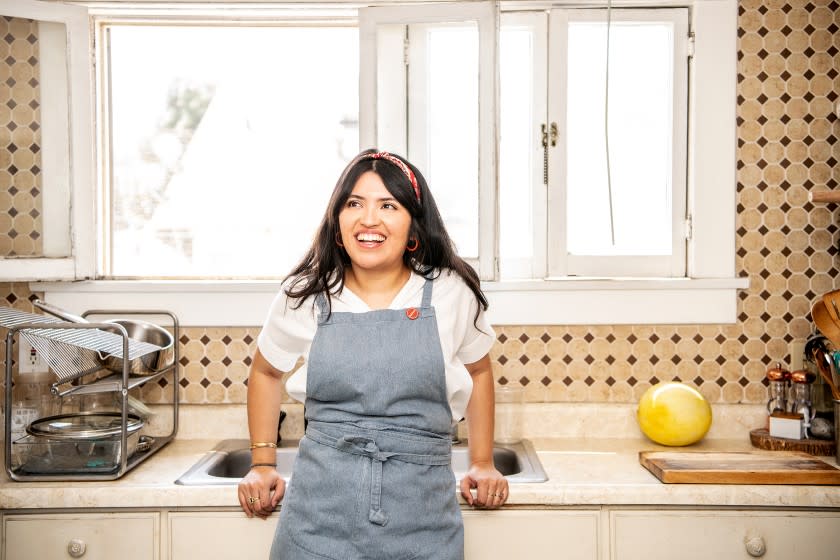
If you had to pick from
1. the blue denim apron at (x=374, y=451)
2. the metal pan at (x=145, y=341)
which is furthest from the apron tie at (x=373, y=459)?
the metal pan at (x=145, y=341)

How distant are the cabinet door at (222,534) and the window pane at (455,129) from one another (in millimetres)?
919

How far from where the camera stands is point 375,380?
4.89ft

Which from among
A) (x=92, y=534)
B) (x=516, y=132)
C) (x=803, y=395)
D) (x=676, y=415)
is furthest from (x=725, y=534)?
(x=92, y=534)

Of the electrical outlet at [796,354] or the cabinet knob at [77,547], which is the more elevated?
the electrical outlet at [796,354]

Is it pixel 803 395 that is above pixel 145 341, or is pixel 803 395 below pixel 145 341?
below

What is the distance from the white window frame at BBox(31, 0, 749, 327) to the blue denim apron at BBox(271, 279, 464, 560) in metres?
0.73

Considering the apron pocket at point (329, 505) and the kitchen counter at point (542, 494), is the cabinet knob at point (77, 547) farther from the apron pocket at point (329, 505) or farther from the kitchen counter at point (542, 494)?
the apron pocket at point (329, 505)

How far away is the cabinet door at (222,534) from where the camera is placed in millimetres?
1716

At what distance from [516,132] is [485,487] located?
43.3 inches

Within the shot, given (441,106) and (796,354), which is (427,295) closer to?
(441,106)

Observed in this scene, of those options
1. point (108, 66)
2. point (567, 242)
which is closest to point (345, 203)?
point (567, 242)

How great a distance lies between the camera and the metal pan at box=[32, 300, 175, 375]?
6.28ft

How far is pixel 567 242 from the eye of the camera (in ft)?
7.45

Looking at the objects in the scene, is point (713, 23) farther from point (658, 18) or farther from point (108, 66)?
point (108, 66)
